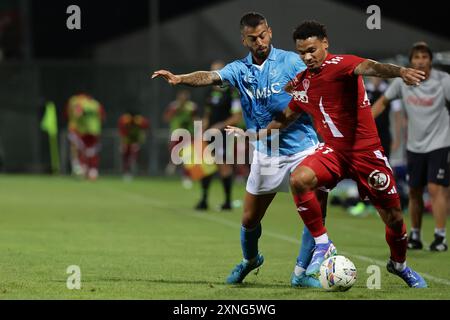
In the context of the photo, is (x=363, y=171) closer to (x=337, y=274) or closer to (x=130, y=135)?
(x=337, y=274)

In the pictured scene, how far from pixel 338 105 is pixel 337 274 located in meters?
1.43

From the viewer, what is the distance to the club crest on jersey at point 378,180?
8.80 m

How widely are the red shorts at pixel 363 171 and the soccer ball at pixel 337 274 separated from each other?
64 centimetres

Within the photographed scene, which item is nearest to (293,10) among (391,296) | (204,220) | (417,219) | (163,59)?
(163,59)

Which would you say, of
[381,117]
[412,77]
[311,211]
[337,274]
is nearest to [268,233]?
[381,117]

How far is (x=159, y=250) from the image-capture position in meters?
12.4

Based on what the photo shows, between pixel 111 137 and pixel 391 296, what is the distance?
23.9 m

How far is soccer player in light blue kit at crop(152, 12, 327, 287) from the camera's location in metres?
9.32

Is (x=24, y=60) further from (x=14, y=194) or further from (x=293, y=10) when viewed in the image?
(x=14, y=194)

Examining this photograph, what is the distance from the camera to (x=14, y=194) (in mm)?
22281

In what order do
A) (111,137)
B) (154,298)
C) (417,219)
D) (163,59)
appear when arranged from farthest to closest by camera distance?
(163,59), (111,137), (417,219), (154,298)

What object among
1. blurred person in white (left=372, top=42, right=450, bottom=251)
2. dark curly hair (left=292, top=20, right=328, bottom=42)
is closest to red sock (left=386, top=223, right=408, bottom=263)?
dark curly hair (left=292, top=20, right=328, bottom=42)

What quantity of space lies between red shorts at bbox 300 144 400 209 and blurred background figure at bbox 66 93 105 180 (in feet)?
66.1

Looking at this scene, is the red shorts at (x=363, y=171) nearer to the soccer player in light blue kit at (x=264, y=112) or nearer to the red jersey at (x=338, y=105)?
the red jersey at (x=338, y=105)
